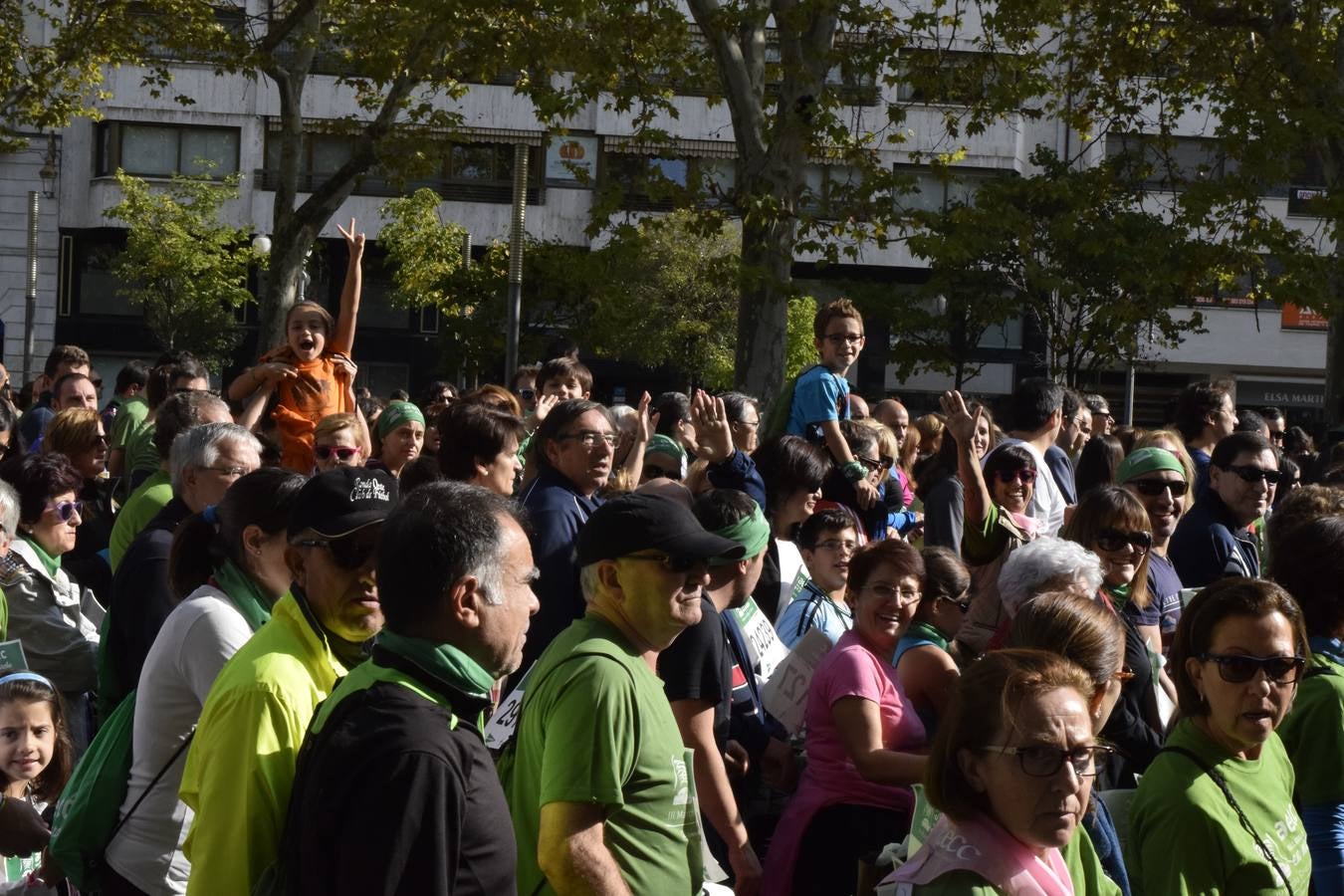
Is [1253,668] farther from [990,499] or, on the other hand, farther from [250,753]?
[990,499]

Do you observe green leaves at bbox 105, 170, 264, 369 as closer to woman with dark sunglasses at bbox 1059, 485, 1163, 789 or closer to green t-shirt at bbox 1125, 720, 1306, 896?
woman with dark sunglasses at bbox 1059, 485, 1163, 789

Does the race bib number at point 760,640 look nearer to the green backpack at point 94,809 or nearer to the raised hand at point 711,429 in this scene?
the raised hand at point 711,429

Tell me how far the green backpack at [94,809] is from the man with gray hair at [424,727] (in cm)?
112

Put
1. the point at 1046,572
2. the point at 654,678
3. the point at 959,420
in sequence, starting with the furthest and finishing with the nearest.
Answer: the point at 959,420, the point at 1046,572, the point at 654,678

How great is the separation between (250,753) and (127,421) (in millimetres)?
7693

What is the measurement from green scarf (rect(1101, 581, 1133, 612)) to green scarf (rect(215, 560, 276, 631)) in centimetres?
309

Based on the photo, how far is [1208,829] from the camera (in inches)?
142

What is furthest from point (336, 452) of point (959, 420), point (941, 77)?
point (941, 77)

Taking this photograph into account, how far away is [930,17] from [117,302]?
34734 mm

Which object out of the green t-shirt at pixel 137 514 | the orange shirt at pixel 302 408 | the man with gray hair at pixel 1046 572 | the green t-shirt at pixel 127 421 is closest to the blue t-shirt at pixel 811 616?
the man with gray hair at pixel 1046 572

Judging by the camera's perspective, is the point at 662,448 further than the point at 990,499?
Yes

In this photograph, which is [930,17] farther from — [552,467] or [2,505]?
[2,505]

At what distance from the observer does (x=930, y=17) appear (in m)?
13.3

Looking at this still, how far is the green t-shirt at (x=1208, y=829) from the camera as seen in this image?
3.60m
